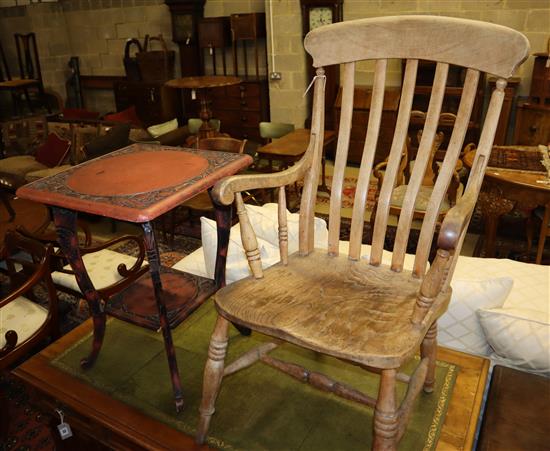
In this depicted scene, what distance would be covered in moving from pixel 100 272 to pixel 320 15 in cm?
376

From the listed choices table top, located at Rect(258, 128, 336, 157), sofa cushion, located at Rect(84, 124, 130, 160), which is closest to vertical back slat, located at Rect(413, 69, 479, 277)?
table top, located at Rect(258, 128, 336, 157)

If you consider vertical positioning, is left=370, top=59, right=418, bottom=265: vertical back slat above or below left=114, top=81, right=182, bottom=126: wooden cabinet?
above

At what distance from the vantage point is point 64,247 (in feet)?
5.28

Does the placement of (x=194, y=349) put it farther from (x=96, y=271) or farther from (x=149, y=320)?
(x=96, y=271)

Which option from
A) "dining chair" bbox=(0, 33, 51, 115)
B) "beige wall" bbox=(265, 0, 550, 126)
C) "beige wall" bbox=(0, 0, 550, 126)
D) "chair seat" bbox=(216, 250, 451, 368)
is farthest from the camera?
"dining chair" bbox=(0, 33, 51, 115)

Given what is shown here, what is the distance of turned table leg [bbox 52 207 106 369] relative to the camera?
1.58 meters

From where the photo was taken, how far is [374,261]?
154 cm

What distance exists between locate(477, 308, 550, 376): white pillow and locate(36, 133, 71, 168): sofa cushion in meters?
4.34

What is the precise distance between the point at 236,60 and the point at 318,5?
135 cm

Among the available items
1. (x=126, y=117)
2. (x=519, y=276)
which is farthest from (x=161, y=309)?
(x=126, y=117)

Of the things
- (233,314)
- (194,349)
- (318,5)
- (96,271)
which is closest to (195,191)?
(233,314)

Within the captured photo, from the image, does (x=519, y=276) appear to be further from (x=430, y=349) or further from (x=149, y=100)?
(x=149, y=100)

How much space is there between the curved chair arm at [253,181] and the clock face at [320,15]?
3898 millimetres

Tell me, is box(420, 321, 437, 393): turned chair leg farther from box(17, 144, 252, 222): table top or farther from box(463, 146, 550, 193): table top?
box(463, 146, 550, 193): table top
